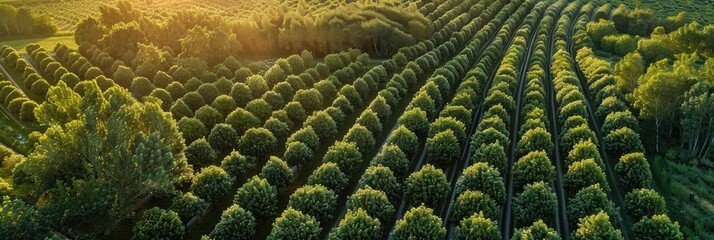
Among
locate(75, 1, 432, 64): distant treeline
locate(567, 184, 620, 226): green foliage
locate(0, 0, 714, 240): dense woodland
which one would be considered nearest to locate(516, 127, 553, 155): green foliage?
locate(0, 0, 714, 240): dense woodland

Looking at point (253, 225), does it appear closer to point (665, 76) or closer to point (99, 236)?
point (99, 236)

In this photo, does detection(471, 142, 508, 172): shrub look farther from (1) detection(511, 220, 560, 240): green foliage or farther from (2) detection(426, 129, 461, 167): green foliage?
(1) detection(511, 220, 560, 240): green foliage

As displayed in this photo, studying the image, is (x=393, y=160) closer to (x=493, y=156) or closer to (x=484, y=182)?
(x=484, y=182)

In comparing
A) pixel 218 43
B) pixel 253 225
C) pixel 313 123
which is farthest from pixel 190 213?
pixel 218 43

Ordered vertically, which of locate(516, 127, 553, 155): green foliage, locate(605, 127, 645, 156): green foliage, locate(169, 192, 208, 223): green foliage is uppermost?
locate(605, 127, 645, 156): green foliage

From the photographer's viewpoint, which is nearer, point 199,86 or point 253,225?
point 253,225

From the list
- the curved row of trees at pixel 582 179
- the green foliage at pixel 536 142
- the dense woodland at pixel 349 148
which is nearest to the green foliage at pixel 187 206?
the dense woodland at pixel 349 148
